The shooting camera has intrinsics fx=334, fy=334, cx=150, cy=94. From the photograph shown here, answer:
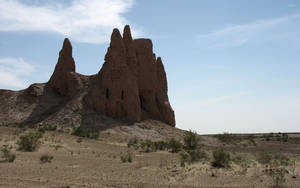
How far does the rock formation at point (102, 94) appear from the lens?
41406 mm

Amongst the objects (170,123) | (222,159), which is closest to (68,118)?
(170,123)

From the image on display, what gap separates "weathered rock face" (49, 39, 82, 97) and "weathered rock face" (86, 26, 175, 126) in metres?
3.44

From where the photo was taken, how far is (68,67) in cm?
4797

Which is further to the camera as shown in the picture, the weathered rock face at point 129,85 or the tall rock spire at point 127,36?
the tall rock spire at point 127,36

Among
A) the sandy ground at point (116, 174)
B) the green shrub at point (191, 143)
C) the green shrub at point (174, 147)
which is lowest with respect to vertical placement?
the sandy ground at point (116, 174)

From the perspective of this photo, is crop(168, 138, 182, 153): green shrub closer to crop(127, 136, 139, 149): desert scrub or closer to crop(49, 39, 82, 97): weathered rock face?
crop(127, 136, 139, 149): desert scrub

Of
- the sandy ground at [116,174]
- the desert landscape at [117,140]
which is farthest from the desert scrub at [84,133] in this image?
the sandy ground at [116,174]

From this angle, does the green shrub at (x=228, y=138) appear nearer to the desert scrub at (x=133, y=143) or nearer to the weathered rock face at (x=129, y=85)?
the weathered rock face at (x=129, y=85)

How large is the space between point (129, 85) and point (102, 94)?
Result: 3678 mm

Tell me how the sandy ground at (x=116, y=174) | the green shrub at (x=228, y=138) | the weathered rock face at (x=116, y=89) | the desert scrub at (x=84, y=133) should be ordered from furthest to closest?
the green shrub at (x=228, y=138)
the weathered rock face at (x=116, y=89)
the desert scrub at (x=84, y=133)
the sandy ground at (x=116, y=174)

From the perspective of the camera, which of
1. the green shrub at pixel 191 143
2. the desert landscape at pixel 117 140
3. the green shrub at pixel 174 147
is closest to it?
the desert landscape at pixel 117 140

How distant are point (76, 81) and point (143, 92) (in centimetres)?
954

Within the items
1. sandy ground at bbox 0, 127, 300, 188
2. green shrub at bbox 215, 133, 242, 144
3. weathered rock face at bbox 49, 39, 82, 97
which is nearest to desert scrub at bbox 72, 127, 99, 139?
weathered rock face at bbox 49, 39, 82, 97

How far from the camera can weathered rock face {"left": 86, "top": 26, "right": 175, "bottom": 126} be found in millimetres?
42625
